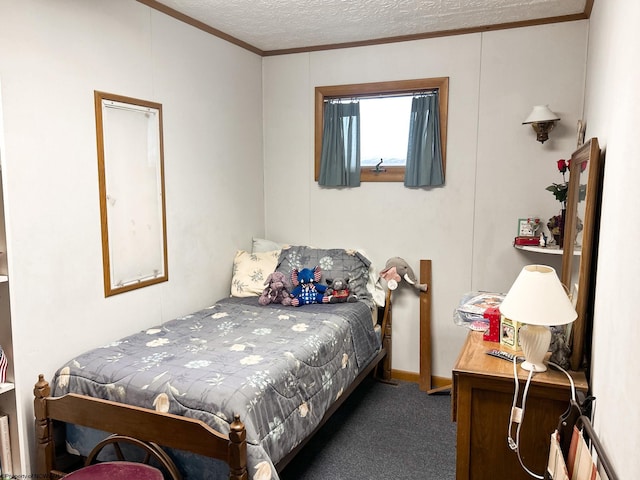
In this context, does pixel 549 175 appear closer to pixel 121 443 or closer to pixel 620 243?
pixel 620 243

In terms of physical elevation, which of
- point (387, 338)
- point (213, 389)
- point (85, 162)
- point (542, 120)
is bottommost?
point (387, 338)

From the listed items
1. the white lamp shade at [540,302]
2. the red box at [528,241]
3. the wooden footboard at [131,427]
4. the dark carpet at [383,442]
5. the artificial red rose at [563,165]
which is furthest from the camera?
the red box at [528,241]

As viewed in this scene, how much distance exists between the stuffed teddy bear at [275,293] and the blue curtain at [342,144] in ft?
2.98

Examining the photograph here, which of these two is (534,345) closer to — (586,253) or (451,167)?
(586,253)

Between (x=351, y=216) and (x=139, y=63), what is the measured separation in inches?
72.4

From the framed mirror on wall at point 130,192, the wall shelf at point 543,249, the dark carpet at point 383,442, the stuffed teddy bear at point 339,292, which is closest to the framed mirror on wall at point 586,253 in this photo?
the wall shelf at point 543,249

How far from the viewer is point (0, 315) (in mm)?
1921

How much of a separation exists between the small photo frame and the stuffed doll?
1.38 meters

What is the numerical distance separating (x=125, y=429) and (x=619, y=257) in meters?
1.90

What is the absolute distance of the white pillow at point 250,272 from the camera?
11.9ft

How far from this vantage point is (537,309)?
179cm

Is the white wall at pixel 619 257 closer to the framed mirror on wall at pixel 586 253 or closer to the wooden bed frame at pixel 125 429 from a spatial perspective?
the framed mirror on wall at pixel 586 253

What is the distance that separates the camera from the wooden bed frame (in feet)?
6.13

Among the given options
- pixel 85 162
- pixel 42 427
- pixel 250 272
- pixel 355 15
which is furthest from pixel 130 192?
pixel 355 15
